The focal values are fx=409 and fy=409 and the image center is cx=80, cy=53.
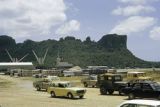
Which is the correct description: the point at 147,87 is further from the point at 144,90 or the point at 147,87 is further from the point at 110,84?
the point at 110,84

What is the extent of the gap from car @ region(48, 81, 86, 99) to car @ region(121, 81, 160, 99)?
13.2ft

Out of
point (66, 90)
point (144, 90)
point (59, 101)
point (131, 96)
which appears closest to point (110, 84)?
point (66, 90)

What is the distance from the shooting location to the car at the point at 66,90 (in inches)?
1414

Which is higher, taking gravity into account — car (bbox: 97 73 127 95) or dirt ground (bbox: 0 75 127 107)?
car (bbox: 97 73 127 95)

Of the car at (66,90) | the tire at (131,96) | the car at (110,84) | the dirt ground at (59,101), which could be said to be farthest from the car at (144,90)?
the car at (110,84)

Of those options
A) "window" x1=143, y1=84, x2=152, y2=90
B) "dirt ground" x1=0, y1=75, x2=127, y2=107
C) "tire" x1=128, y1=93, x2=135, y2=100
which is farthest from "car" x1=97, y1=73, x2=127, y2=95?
"window" x1=143, y1=84, x2=152, y2=90

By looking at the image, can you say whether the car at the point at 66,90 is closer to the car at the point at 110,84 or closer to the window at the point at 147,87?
the car at the point at 110,84

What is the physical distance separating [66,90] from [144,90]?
7506 mm

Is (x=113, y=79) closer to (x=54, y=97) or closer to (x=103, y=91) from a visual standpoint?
(x=103, y=91)

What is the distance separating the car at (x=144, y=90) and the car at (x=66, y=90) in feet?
13.2

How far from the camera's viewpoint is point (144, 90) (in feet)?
107

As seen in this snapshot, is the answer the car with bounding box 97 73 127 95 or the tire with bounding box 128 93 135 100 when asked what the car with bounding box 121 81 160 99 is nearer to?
the tire with bounding box 128 93 135 100

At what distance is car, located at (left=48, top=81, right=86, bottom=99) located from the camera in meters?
35.9

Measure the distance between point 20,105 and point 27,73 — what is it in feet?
288
